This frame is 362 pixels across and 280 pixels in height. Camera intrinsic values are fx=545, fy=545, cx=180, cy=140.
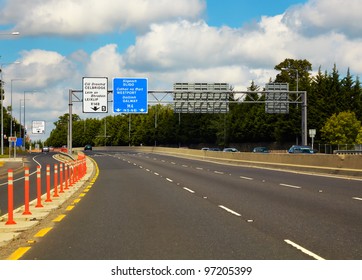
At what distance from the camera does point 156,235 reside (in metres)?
9.90

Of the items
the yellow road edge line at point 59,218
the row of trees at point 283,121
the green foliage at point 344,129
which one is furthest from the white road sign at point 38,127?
the yellow road edge line at point 59,218

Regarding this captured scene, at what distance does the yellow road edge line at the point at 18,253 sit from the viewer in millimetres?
7980

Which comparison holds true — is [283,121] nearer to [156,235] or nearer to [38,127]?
[38,127]

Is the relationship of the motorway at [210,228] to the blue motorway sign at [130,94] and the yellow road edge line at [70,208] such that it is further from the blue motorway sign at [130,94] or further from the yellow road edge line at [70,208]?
the blue motorway sign at [130,94]

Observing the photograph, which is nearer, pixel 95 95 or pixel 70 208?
pixel 70 208

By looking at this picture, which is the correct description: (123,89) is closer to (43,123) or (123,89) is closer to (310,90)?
(310,90)

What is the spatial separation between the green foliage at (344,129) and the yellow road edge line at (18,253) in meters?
61.3

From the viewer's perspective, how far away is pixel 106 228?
35.8 ft

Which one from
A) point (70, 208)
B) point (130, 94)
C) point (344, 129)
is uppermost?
point (130, 94)

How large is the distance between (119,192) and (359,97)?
210 ft

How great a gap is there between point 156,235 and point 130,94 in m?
39.5

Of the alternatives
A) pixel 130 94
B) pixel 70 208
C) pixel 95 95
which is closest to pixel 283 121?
pixel 130 94

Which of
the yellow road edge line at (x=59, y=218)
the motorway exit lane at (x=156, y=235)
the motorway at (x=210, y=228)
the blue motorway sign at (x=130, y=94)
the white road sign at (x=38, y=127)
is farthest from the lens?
the white road sign at (x=38, y=127)
